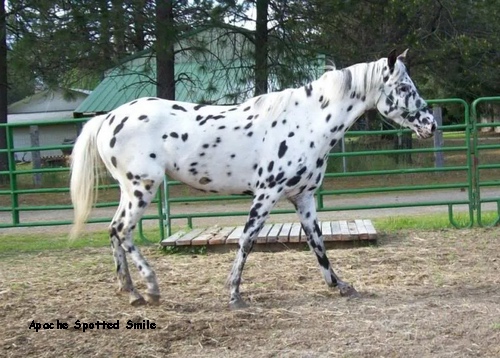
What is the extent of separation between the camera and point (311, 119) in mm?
4527

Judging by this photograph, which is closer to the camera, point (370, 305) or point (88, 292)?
point (370, 305)

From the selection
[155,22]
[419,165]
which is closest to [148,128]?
[155,22]

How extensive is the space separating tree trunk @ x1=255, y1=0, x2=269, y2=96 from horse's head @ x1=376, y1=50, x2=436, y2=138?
7.13 m

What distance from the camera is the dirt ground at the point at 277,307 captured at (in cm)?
344

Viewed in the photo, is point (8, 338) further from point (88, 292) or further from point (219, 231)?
point (219, 231)

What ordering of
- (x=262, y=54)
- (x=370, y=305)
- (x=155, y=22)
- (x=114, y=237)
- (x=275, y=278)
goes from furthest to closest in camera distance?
(x=262, y=54) → (x=155, y=22) → (x=275, y=278) → (x=114, y=237) → (x=370, y=305)

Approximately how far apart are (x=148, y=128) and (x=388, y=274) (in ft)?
7.73

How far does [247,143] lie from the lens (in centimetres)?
447

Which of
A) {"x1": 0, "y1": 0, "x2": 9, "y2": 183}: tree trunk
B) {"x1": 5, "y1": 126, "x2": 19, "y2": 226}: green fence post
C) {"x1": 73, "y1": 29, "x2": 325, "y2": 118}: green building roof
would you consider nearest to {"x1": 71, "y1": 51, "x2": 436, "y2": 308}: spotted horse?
{"x1": 5, "y1": 126, "x2": 19, "y2": 226}: green fence post

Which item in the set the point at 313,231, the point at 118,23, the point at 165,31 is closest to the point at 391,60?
the point at 313,231

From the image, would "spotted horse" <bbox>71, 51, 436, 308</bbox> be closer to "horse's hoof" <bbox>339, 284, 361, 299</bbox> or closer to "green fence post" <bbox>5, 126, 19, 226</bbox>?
"horse's hoof" <bbox>339, 284, 361, 299</bbox>

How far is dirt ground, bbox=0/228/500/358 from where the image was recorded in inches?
135

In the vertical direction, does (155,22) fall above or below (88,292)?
above

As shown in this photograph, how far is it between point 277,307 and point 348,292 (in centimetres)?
60
